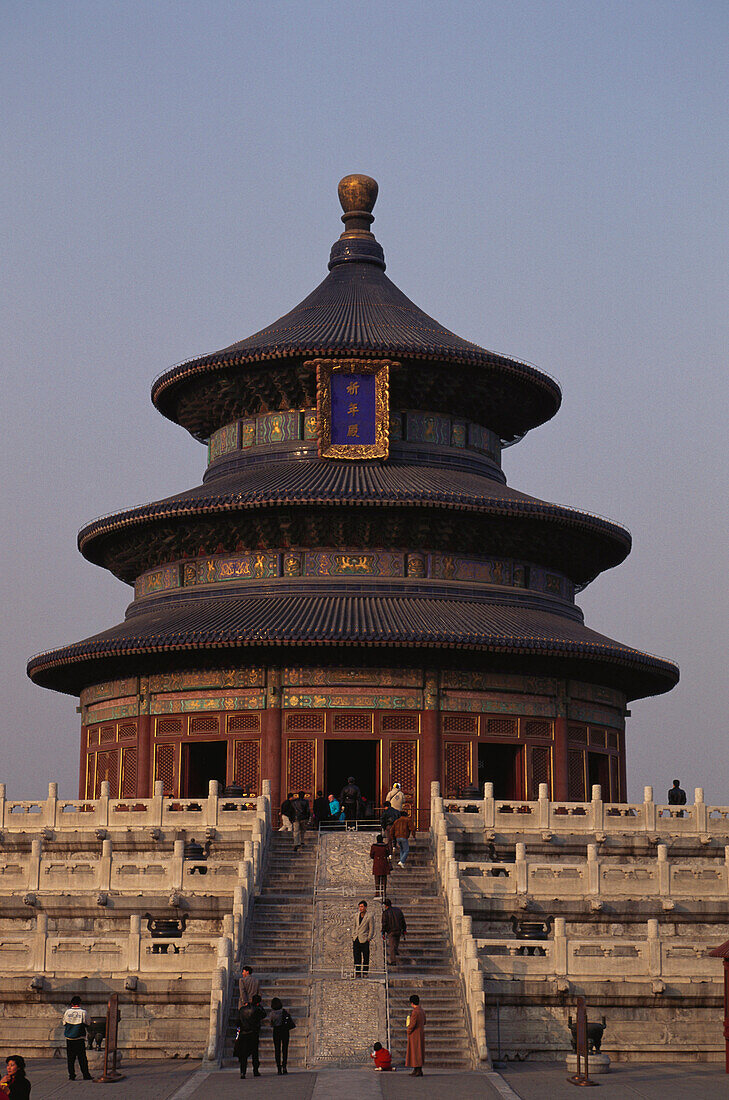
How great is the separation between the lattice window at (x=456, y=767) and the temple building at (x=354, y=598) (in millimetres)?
54

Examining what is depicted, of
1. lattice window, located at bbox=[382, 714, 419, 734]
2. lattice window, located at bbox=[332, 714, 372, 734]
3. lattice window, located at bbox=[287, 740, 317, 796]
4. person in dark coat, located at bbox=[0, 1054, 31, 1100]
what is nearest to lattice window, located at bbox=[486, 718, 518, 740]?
lattice window, located at bbox=[382, 714, 419, 734]

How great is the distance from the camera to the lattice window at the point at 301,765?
43875mm

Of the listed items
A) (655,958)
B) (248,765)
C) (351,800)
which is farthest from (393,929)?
(248,765)

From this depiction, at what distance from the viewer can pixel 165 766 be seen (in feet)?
151

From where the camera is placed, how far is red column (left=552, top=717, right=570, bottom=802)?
45.4 meters

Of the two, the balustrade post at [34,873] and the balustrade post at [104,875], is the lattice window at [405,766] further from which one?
the balustrade post at [104,875]

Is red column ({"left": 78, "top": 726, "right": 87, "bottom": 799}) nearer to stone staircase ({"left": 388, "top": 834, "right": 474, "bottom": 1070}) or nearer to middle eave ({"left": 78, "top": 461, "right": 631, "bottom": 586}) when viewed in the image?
middle eave ({"left": 78, "top": 461, "right": 631, "bottom": 586})

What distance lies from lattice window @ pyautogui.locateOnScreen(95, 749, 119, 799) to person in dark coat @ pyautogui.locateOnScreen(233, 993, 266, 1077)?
918 inches

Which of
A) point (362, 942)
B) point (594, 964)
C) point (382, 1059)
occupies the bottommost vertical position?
point (382, 1059)

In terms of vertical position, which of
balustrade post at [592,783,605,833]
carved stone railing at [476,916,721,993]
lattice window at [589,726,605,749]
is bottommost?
carved stone railing at [476,916,721,993]

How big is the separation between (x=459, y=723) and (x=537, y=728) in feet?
8.36

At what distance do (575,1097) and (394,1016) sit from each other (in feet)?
14.9

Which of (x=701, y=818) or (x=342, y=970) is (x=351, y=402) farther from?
(x=342, y=970)

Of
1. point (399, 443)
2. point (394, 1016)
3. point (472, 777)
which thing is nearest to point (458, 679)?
point (472, 777)
